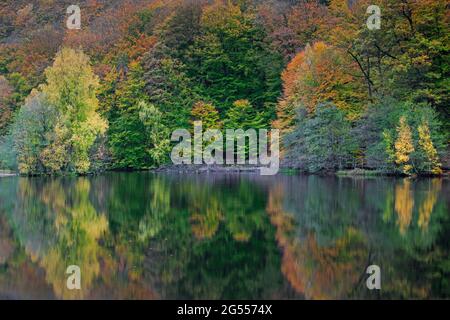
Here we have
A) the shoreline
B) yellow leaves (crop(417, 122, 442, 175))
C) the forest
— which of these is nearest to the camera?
yellow leaves (crop(417, 122, 442, 175))

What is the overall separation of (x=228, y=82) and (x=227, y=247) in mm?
35490

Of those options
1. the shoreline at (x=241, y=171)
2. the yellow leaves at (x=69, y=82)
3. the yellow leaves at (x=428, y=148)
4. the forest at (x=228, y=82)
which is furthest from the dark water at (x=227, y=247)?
the yellow leaves at (x=69, y=82)

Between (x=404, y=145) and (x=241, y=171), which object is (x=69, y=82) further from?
(x=404, y=145)

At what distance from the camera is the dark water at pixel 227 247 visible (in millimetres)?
7525

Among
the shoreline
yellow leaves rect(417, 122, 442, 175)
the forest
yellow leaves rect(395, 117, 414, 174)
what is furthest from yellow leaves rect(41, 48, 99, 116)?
yellow leaves rect(417, 122, 442, 175)

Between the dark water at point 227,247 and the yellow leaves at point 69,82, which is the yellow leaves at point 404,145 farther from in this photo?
the yellow leaves at point 69,82

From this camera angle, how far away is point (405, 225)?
1209 centimetres

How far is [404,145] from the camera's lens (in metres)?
27.3

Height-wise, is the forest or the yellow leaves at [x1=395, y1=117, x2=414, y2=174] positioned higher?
the forest

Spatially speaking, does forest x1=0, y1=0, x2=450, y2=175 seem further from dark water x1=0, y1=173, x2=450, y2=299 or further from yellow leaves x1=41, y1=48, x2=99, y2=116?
dark water x1=0, y1=173, x2=450, y2=299

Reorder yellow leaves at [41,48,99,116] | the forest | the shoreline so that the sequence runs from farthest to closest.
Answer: yellow leaves at [41,48,99,116]
the forest
the shoreline

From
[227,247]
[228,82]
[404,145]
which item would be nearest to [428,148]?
[404,145]

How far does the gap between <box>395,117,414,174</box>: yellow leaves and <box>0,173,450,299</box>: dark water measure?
9.69 metres

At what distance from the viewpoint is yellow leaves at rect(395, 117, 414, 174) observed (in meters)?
27.3
